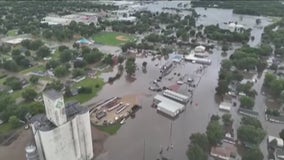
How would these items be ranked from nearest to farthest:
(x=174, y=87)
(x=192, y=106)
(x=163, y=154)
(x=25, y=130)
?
1. (x=163, y=154)
2. (x=25, y=130)
3. (x=192, y=106)
4. (x=174, y=87)

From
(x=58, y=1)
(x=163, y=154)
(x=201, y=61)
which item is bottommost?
(x=163, y=154)

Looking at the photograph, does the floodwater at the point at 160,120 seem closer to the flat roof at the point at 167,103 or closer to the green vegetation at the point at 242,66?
the flat roof at the point at 167,103

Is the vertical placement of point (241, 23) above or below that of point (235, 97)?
above

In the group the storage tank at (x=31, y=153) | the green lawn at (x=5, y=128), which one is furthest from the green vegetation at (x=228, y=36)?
→ the storage tank at (x=31, y=153)

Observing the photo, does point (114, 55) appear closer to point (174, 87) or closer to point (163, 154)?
point (174, 87)

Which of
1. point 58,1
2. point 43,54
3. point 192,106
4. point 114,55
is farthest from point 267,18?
point 58,1

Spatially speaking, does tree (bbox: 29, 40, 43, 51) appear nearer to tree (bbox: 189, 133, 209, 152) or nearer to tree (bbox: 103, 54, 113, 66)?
tree (bbox: 103, 54, 113, 66)

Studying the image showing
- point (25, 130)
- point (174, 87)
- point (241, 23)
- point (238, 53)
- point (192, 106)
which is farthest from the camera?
point (241, 23)
